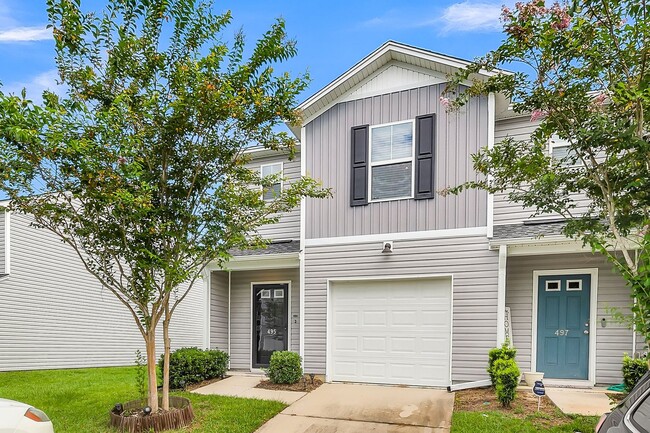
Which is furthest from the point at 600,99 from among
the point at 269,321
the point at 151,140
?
the point at 269,321

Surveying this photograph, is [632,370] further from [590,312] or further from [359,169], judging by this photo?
[359,169]

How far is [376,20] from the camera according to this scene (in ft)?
27.3

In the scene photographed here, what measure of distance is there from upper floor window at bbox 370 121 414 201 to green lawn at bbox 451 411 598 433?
13.0ft

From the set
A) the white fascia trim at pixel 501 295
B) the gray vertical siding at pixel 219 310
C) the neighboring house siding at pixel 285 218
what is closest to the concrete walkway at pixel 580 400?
the white fascia trim at pixel 501 295

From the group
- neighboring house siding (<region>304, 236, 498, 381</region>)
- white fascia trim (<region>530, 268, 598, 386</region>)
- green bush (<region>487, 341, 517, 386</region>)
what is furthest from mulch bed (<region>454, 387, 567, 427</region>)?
white fascia trim (<region>530, 268, 598, 386</region>)

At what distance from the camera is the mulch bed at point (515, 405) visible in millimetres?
5316

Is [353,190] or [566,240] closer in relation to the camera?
[566,240]

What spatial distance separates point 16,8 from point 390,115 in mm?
7150

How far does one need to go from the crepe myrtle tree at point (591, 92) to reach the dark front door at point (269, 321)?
6.54 m

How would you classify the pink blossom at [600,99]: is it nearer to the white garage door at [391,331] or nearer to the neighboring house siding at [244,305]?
the white garage door at [391,331]

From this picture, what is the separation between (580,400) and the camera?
618 centimetres

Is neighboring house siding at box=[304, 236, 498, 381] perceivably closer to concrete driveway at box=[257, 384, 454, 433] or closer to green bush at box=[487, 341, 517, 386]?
green bush at box=[487, 341, 517, 386]

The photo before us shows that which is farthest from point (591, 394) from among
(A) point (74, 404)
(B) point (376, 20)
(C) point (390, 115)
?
(A) point (74, 404)

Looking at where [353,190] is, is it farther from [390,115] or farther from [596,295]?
[596,295]
